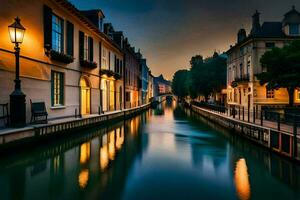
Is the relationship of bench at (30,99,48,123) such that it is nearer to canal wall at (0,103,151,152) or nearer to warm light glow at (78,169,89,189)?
canal wall at (0,103,151,152)

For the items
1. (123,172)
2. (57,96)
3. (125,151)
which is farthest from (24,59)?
(123,172)

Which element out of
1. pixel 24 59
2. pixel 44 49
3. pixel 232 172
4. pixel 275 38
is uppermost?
pixel 275 38

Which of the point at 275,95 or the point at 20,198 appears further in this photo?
the point at 275,95

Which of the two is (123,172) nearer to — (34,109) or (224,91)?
(34,109)

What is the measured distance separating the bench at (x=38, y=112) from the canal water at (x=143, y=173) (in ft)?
4.78

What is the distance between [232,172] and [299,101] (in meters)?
23.7

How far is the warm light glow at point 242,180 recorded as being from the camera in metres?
6.26

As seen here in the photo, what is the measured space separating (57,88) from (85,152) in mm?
6276

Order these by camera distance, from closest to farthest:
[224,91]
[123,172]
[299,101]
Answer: [123,172] < [299,101] < [224,91]

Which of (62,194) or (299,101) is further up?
(299,101)

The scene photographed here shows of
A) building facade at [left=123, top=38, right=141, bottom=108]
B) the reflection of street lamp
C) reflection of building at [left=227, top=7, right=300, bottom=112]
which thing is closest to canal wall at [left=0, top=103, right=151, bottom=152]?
the reflection of street lamp

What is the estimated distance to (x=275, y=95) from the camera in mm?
28281

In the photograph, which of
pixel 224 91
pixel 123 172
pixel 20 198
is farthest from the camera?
pixel 224 91

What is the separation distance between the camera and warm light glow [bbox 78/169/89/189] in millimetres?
6638
